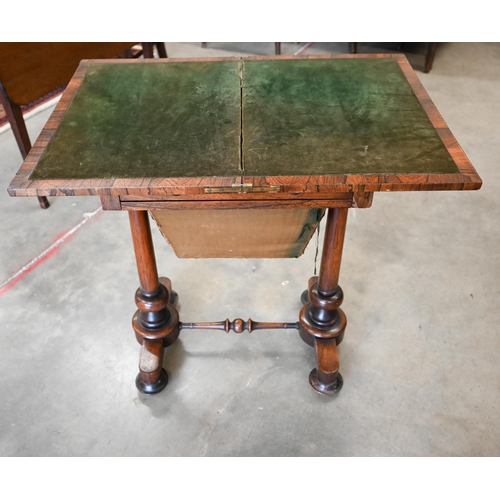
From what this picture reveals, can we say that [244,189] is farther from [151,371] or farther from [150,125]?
[151,371]

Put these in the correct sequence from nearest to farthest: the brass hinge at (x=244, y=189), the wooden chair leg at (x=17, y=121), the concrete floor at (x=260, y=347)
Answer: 1. the brass hinge at (x=244, y=189)
2. the concrete floor at (x=260, y=347)
3. the wooden chair leg at (x=17, y=121)

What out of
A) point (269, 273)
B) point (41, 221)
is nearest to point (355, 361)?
point (269, 273)

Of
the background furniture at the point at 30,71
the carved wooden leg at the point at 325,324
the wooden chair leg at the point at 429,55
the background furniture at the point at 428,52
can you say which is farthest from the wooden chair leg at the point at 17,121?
the wooden chair leg at the point at 429,55

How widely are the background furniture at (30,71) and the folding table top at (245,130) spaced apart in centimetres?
86

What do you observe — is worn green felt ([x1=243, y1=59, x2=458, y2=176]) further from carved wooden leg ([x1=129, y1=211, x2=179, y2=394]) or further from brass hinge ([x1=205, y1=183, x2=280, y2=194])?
carved wooden leg ([x1=129, y1=211, x2=179, y2=394])

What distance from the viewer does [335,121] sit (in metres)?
1.45

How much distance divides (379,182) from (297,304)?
41.8 inches

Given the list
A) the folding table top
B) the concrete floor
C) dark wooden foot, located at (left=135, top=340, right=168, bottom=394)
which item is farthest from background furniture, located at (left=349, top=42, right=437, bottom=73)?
dark wooden foot, located at (left=135, top=340, right=168, bottom=394)

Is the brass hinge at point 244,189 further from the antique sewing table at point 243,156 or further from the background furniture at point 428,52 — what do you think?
the background furniture at point 428,52

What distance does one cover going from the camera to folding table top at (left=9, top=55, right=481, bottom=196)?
123 cm

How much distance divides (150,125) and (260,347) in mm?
997

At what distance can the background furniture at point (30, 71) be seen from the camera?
2391 millimetres

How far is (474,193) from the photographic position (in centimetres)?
279

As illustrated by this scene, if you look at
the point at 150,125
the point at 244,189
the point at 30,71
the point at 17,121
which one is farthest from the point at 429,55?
the point at 244,189
